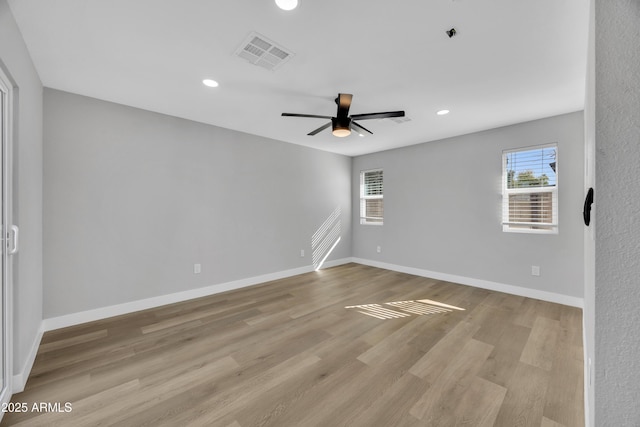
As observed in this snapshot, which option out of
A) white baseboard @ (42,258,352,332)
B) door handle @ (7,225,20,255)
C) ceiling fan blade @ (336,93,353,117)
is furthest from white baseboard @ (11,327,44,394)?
ceiling fan blade @ (336,93,353,117)

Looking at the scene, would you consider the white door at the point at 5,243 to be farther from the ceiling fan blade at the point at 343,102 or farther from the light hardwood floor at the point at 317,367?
the ceiling fan blade at the point at 343,102

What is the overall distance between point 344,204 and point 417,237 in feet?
5.82

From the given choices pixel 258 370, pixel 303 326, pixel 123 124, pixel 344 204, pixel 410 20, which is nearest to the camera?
pixel 410 20

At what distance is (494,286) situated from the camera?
3891 millimetres

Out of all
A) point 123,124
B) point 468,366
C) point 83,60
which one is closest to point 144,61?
point 83,60

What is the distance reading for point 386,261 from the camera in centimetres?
530

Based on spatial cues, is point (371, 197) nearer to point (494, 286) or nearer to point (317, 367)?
point (494, 286)

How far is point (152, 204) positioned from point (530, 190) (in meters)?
5.23

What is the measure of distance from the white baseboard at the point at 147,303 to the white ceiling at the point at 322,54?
243cm

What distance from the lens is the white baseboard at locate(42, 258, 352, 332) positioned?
2.69m

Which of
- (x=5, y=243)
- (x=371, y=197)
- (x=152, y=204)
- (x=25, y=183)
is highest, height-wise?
(x=371, y=197)
